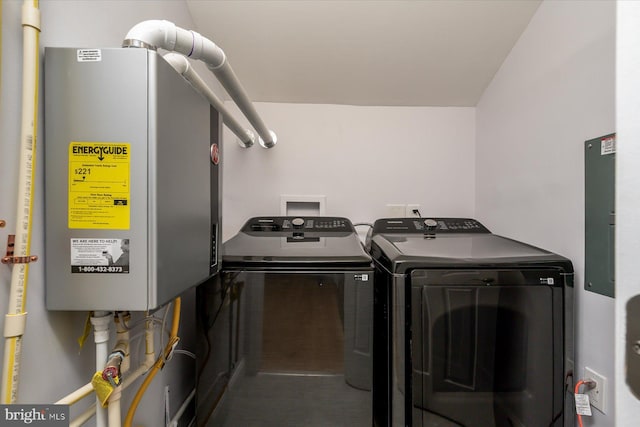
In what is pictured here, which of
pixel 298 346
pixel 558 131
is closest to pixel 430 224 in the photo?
pixel 558 131

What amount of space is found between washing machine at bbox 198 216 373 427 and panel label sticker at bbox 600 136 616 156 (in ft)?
2.92

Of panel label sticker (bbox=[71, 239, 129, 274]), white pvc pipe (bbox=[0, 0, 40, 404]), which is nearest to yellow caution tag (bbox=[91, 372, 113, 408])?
white pvc pipe (bbox=[0, 0, 40, 404])

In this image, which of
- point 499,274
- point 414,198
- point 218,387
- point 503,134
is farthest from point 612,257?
point 218,387

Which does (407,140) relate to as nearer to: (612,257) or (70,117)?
(612,257)

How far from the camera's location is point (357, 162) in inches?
75.6

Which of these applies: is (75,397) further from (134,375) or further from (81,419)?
(134,375)

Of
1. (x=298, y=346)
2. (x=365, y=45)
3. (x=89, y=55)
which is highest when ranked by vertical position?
(x=365, y=45)

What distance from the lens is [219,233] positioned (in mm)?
1043

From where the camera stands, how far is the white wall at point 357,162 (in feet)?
6.24

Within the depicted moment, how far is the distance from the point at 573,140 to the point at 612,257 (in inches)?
18.5

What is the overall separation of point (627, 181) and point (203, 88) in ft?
3.84

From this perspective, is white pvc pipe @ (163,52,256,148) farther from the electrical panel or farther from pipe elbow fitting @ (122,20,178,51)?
the electrical panel

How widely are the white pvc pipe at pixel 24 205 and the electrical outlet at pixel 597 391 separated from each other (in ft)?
5.34

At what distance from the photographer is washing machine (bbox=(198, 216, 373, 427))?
1.06 metres
